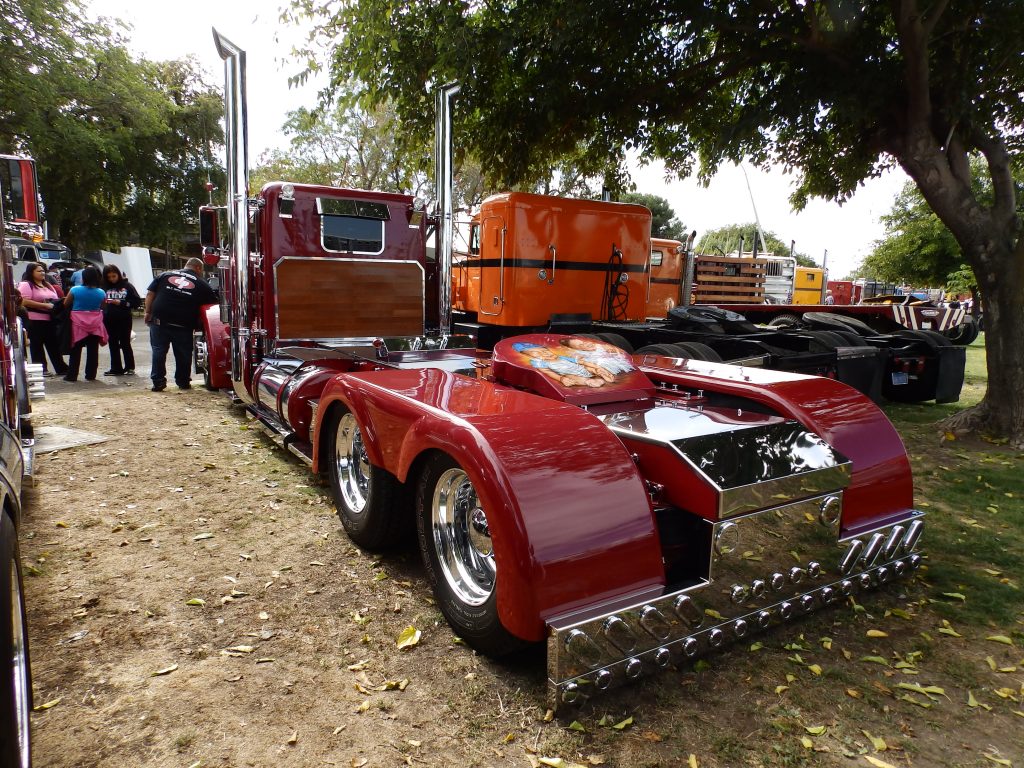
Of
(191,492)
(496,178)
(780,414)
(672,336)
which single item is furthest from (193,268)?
(780,414)

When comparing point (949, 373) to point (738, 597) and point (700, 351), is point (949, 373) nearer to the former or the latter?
point (700, 351)

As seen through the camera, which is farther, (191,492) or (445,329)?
(445,329)

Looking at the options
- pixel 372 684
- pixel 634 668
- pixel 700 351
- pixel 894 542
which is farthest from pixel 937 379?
pixel 372 684

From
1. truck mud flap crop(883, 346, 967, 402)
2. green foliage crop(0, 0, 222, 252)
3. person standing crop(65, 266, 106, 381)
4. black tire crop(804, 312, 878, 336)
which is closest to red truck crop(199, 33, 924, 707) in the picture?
black tire crop(804, 312, 878, 336)

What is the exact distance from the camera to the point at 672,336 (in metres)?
7.55

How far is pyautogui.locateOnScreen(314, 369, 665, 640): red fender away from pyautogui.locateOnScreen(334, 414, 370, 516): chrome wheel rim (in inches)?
48.6

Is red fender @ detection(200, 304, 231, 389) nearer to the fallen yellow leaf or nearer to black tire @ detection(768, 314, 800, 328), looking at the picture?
the fallen yellow leaf

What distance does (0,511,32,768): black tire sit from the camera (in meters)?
1.57

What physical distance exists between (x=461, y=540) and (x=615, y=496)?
0.85 metres

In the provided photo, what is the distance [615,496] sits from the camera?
8.02 ft

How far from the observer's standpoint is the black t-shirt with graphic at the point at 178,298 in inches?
349

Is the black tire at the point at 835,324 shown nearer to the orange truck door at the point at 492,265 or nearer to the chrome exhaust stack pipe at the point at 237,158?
the orange truck door at the point at 492,265

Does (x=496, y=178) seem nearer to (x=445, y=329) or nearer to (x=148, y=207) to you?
(x=445, y=329)

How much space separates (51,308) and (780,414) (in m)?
10.2
